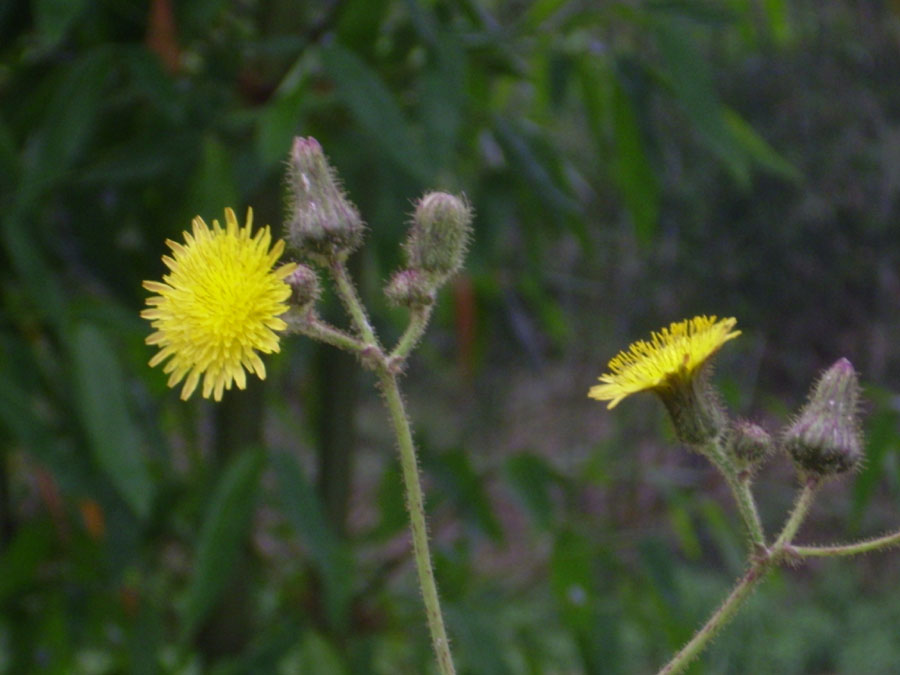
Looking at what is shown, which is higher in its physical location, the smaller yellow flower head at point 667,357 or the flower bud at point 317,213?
the flower bud at point 317,213

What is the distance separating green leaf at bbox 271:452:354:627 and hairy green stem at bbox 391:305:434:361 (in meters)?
0.82

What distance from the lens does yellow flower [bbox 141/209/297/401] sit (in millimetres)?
619

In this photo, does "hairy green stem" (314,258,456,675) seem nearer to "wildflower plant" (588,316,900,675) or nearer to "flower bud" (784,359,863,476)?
"wildflower plant" (588,316,900,675)

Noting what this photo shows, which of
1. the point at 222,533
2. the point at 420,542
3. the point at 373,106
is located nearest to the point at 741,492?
the point at 420,542

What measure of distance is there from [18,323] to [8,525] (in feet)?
1.27

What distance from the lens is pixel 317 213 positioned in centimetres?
68

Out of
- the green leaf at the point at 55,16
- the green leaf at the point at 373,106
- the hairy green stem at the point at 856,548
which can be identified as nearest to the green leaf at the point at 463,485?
the green leaf at the point at 373,106

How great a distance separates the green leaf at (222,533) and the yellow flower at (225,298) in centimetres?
78

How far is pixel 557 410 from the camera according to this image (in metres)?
5.90

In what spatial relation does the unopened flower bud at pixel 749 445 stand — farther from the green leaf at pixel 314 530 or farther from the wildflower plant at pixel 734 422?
the green leaf at pixel 314 530

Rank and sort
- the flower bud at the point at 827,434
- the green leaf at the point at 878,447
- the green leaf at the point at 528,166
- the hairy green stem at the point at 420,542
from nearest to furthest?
the hairy green stem at the point at 420,542, the flower bud at the point at 827,434, the green leaf at the point at 878,447, the green leaf at the point at 528,166

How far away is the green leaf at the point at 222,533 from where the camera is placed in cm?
137

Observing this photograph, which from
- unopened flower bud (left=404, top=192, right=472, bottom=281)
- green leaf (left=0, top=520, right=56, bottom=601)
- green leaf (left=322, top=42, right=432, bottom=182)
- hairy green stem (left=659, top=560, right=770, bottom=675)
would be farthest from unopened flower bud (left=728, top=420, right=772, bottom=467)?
green leaf (left=0, top=520, right=56, bottom=601)

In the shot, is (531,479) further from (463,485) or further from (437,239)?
(437,239)
